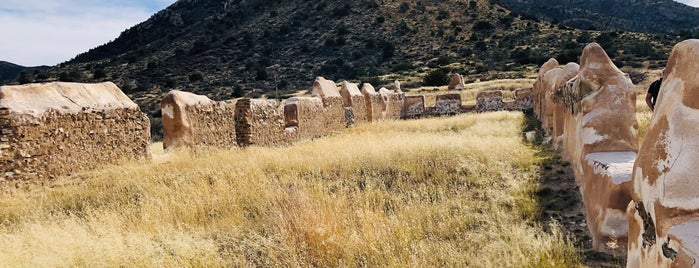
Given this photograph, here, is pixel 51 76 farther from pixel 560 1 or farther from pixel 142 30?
pixel 560 1

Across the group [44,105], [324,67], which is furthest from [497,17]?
[44,105]

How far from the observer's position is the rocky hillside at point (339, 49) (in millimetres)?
36875

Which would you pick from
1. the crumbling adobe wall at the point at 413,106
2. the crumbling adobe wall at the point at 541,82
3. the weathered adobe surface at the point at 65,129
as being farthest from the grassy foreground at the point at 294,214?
the crumbling adobe wall at the point at 413,106

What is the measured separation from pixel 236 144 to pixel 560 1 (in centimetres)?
8436

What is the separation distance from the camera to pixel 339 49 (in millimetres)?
46125

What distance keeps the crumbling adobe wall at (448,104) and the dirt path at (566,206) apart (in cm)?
1411

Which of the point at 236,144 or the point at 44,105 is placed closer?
the point at 44,105

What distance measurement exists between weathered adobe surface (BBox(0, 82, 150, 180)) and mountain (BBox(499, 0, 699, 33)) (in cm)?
6807

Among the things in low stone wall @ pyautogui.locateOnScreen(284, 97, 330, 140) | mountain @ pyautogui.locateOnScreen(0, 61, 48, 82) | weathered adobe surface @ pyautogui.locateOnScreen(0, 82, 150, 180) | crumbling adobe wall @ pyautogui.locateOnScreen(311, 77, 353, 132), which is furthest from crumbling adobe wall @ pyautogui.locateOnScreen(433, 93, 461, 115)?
mountain @ pyautogui.locateOnScreen(0, 61, 48, 82)

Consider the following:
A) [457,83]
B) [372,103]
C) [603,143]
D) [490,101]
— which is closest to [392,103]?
[372,103]

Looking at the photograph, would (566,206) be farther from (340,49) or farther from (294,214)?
(340,49)

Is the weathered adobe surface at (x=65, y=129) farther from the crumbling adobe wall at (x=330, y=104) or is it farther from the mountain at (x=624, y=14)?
the mountain at (x=624, y=14)

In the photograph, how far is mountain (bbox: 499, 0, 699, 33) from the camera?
69.3m

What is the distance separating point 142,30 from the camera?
62594 mm
